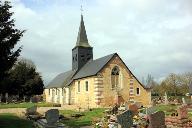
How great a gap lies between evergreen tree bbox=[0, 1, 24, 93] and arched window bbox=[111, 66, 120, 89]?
69.8ft

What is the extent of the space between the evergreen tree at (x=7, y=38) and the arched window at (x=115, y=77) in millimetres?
21264

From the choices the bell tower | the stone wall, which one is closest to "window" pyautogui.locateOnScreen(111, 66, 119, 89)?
the stone wall

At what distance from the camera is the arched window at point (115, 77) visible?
4225 centimetres

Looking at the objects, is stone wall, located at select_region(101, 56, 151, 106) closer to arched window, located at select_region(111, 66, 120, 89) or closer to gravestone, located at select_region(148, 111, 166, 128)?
arched window, located at select_region(111, 66, 120, 89)

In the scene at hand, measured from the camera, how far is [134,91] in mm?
43344

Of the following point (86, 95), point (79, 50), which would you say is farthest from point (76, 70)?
point (86, 95)

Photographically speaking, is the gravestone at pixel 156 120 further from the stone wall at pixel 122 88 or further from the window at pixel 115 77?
the window at pixel 115 77

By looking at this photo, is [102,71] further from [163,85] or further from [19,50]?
[163,85]

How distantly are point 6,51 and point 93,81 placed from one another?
2083 cm

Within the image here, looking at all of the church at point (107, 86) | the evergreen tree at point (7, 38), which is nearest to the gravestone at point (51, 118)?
the evergreen tree at point (7, 38)

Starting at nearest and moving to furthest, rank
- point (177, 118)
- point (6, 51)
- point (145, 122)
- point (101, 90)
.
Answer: point (145, 122), point (177, 118), point (6, 51), point (101, 90)

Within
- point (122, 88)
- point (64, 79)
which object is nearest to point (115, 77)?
point (122, 88)

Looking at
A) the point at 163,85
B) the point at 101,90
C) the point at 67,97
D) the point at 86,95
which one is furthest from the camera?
the point at 163,85

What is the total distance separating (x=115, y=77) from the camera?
42.5 meters
